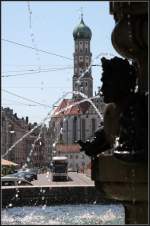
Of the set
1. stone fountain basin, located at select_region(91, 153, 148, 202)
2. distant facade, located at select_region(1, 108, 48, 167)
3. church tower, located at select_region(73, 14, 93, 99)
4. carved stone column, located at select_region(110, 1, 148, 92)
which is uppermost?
church tower, located at select_region(73, 14, 93, 99)

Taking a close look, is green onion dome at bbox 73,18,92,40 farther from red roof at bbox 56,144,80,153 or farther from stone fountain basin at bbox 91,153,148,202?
stone fountain basin at bbox 91,153,148,202

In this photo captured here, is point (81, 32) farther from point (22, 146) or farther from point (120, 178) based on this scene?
point (120, 178)

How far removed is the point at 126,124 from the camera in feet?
21.2

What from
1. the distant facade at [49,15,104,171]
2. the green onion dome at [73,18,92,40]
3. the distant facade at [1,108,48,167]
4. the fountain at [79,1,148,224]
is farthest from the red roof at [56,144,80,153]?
the fountain at [79,1,148,224]

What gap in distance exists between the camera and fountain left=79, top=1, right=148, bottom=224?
636 cm

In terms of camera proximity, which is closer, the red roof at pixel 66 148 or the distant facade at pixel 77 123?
the red roof at pixel 66 148

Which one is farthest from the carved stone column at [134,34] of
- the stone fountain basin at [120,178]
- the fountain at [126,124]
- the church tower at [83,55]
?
the church tower at [83,55]

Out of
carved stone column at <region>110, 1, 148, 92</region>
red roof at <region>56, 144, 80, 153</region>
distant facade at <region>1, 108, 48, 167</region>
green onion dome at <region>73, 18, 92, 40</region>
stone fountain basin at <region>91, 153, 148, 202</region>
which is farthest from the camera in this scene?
green onion dome at <region>73, 18, 92, 40</region>

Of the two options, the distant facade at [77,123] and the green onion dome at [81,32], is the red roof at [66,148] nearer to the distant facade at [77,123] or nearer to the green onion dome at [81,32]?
the distant facade at [77,123]

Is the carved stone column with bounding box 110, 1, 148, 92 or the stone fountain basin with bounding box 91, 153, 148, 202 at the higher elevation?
the carved stone column with bounding box 110, 1, 148, 92

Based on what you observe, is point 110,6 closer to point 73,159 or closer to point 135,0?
point 135,0

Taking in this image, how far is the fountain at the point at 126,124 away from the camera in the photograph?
6363 millimetres

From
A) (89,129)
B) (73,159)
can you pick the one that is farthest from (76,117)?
(73,159)

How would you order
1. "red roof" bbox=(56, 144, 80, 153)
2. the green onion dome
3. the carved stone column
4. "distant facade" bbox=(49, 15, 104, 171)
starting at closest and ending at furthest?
the carved stone column < "red roof" bbox=(56, 144, 80, 153) < "distant facade" bbox=(49, 15, 104, 171) < the green onion dome
